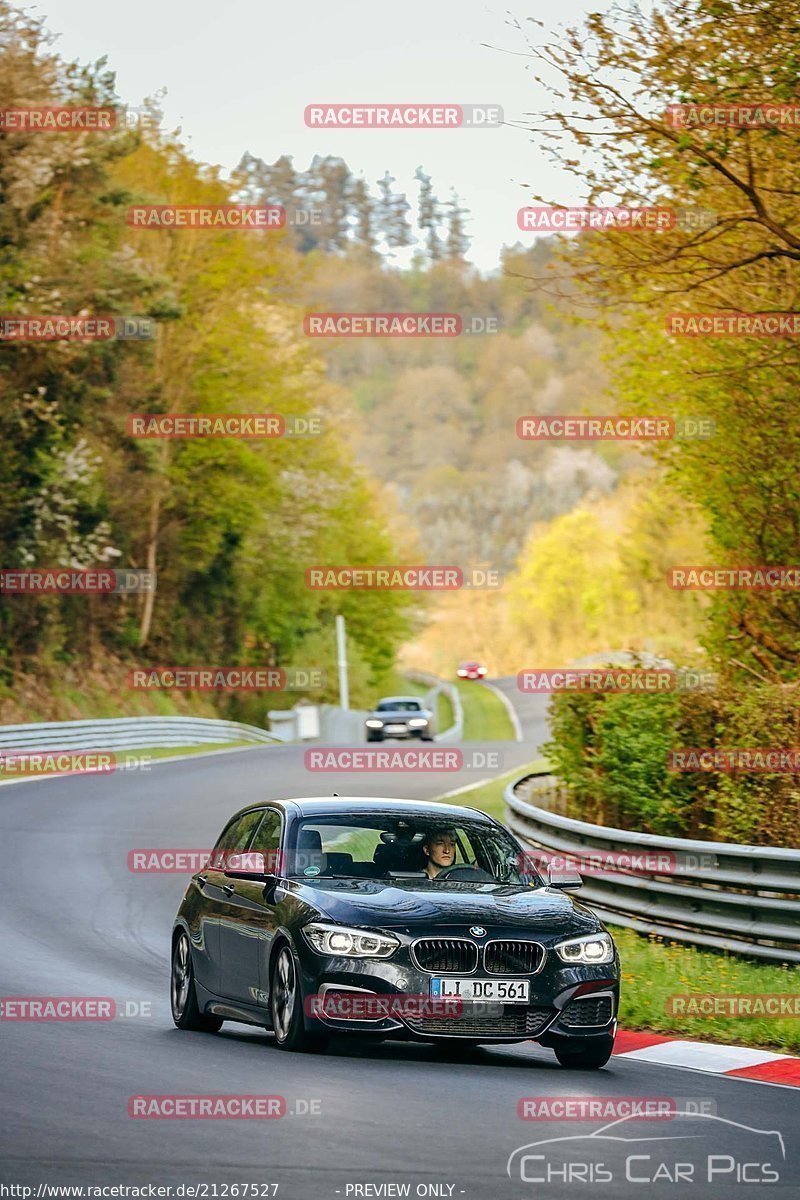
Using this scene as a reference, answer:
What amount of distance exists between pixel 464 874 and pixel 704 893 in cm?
375

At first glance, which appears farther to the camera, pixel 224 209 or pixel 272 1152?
pixel 224 209

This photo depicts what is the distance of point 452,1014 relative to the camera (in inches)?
381

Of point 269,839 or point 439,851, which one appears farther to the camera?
point 269,839

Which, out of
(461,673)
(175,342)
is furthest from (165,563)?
(461,673)

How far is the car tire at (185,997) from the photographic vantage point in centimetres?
1165

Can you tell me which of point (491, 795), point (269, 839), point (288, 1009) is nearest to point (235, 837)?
A: point (269, 839)

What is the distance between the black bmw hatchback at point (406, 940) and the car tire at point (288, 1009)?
11 millimetres

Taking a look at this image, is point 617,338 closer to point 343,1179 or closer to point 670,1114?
point 670,1114

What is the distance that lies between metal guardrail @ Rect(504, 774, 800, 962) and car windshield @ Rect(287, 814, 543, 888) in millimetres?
2708

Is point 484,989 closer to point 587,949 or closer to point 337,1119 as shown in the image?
point 587,949

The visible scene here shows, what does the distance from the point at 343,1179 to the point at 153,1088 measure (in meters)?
2.31

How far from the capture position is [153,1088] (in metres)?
8.87

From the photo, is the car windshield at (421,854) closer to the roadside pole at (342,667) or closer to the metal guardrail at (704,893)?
the metal guardrail at (704,893)

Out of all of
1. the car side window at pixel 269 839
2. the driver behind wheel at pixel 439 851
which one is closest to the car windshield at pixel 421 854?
the driver behind wheel at pixel 439 851
